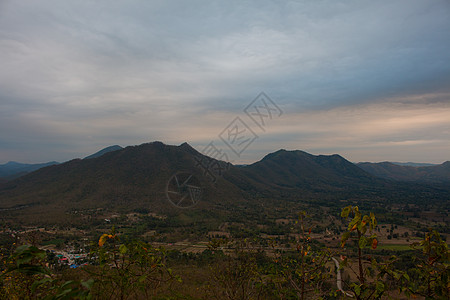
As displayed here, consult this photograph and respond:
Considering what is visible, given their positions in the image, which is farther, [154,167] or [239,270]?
[154,167]

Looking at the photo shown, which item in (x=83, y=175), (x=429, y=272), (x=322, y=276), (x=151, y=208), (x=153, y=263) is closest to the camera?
(x=429, y=272)

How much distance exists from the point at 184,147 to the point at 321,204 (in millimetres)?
82576

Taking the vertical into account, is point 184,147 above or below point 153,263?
above

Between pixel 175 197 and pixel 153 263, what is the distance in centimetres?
9355

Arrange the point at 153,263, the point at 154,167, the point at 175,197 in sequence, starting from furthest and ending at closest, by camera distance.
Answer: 1. the point at 154,167
2. the point at 175,197
3. the point at 153,263

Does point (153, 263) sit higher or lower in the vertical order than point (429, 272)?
lower

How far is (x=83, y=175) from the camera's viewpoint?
325ft

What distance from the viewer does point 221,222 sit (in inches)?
2702

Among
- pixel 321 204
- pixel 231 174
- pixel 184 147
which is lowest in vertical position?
pixel 321 204

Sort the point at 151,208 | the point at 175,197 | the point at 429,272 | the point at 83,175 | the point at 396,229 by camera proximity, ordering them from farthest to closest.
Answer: the point at 83,175 → the point at 175,197 → the point at 151,208 → the point at 396,229 → the point at 429,272

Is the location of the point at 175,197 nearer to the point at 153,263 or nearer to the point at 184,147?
the point at 184,147

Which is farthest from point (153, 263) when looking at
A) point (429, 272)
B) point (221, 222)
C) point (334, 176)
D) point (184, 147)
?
point (334, 176)

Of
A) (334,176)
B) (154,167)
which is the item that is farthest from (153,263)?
(334,176)

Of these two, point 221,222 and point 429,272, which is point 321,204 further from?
point 429,272
